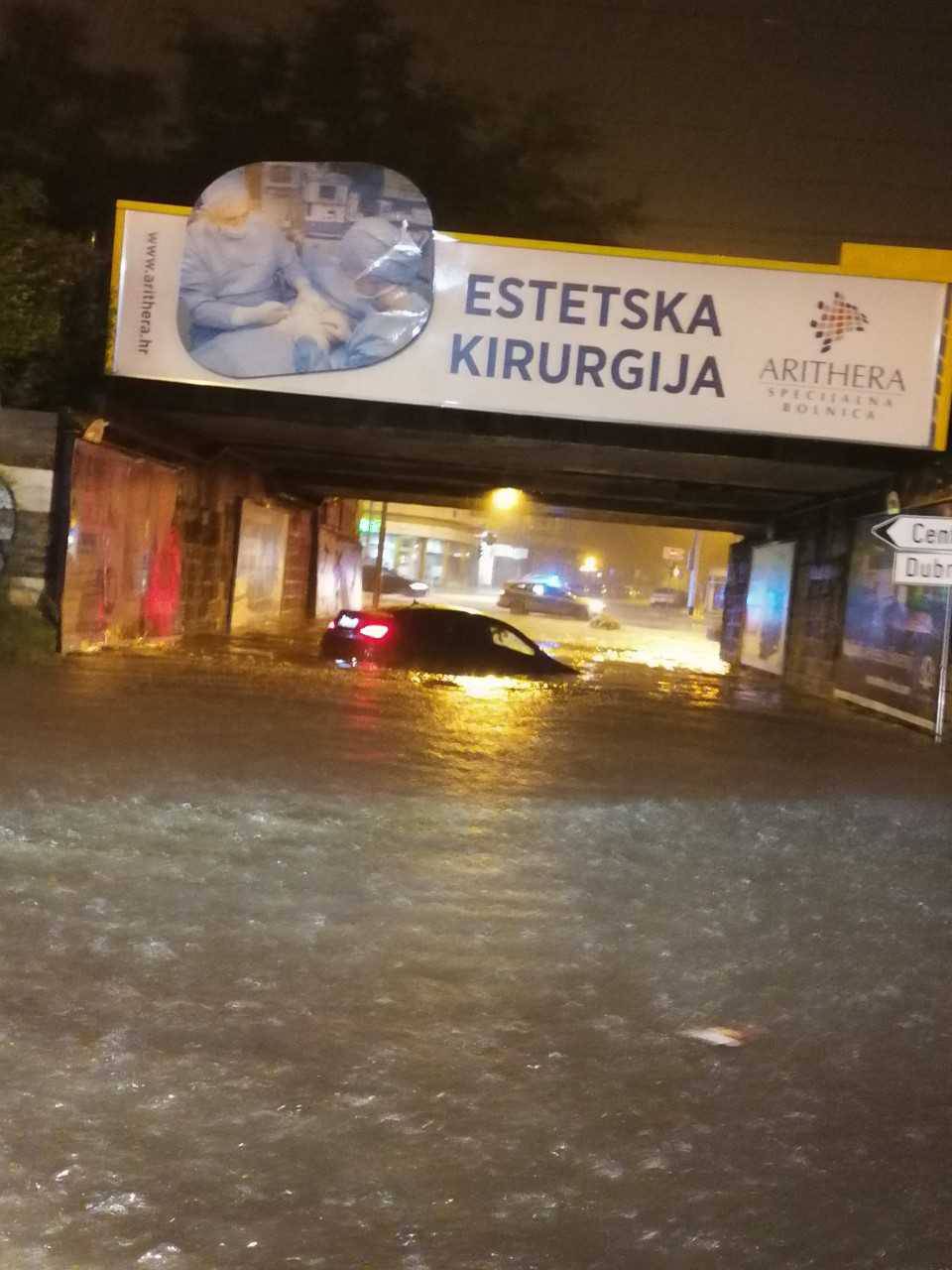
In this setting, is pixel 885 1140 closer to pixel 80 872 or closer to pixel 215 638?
pixel 80 872

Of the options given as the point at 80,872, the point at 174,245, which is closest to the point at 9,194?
the point at 174,245

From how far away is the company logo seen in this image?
47.9 feet

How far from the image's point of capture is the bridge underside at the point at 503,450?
51.1ft

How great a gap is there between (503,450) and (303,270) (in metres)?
3.89

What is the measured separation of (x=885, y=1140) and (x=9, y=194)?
13.7 metres

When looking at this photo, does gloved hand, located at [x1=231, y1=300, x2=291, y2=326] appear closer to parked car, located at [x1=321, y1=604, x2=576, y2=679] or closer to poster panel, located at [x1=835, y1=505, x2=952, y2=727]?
parked car, located at [x1=321, y1=604, x2=576, y2=679]

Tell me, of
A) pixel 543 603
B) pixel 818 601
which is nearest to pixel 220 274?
pixel 818 601

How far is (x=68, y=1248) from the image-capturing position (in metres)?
3.23

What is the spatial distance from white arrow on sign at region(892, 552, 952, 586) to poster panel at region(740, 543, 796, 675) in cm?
1025

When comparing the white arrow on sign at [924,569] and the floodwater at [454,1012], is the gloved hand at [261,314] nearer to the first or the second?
the floodwater at [454,1012]

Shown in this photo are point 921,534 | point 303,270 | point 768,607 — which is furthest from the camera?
point 768,607

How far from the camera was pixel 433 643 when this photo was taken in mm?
17531

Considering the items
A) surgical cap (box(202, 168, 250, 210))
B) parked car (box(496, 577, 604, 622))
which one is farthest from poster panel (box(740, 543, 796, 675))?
parked car (box(496, 577, 604, 622))

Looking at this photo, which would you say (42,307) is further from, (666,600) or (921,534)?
(666,600)
